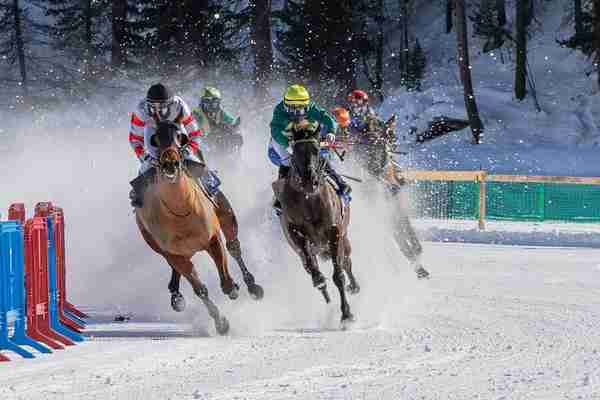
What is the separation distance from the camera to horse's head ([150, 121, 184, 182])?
11.1 meters

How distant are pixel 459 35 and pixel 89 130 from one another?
61.1ft

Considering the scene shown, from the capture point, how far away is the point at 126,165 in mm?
22062

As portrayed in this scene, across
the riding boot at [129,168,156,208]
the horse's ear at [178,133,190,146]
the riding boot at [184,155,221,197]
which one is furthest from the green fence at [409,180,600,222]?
the horse's ear at [178,133,190,146]

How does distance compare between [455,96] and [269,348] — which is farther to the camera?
[455,96]

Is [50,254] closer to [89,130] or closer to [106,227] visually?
[106,227]

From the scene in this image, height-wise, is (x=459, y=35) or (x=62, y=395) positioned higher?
(x=459, y=35)

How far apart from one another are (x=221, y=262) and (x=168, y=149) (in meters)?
2.13

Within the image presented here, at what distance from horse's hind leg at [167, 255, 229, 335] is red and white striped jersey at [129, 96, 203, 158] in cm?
127

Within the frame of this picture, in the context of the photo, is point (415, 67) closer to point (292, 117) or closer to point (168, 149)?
point (292, 117)

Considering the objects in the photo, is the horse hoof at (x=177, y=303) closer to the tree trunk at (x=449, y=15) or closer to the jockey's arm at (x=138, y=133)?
the jockey's arm at (x=138, y=133)

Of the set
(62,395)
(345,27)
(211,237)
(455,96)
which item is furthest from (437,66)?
(62,395)

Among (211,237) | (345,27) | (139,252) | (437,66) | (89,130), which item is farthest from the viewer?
(437,66)

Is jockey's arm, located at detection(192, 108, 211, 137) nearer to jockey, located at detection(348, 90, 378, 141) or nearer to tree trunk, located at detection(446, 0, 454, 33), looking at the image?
jockey, located at detection(348, 90, 378, 141)

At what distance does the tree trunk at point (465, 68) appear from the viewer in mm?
45188
